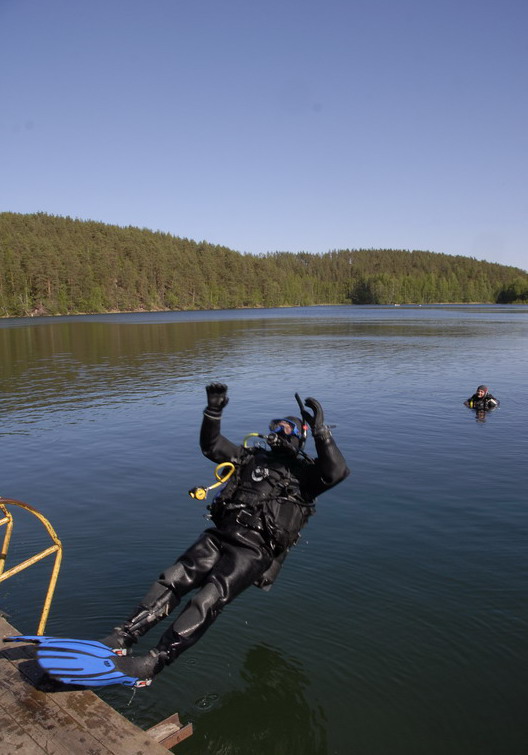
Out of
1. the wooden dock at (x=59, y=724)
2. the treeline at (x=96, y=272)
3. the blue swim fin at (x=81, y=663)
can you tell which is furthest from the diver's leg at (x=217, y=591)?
the treeline at (x=96, y=272)

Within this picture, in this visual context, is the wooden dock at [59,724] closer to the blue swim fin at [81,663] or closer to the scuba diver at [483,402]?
the blue swim fin at [81,663]

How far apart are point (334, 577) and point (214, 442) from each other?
3.23 metres

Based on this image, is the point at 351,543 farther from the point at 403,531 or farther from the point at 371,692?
the point at 371,692

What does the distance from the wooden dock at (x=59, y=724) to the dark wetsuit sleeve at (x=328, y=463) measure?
2664 mm

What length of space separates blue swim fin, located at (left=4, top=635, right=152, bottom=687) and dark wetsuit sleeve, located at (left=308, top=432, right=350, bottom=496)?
8.67 feet

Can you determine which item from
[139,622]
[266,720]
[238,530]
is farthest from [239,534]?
[266,720]

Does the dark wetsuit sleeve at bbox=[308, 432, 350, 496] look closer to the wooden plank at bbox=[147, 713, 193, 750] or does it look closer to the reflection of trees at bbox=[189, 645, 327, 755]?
the reflection of trees at bbox=[189, 645, 327, 755]

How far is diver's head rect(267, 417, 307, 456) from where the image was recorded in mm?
6477

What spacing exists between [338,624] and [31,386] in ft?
77.1

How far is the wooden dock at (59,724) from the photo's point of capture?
408cm

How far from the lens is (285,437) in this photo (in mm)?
6516

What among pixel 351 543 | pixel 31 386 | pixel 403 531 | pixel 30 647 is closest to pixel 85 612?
pixel 30 647

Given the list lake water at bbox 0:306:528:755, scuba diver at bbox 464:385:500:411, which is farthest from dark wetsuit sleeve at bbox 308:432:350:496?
scuba diver at bbox 464:385:500:411

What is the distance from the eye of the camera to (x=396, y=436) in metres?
17.0
